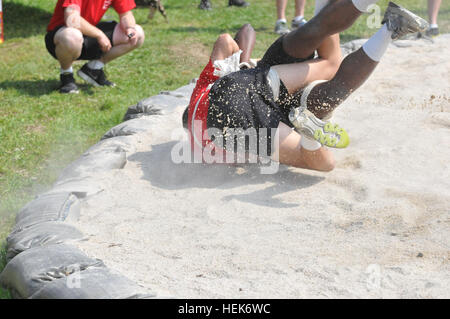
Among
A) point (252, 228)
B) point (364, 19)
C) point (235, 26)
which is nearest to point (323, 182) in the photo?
point (252, 228)

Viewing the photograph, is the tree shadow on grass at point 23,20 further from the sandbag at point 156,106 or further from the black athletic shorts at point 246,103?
the black athletic shorts at point 246,103

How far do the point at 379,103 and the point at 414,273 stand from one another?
2282mm

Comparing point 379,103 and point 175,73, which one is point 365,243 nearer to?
point 379,103

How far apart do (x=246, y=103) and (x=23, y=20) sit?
5043 mm

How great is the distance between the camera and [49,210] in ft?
8.89

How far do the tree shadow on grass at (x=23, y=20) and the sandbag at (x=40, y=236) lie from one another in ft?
14.8

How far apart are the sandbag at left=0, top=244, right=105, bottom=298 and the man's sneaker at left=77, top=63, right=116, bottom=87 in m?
2.93

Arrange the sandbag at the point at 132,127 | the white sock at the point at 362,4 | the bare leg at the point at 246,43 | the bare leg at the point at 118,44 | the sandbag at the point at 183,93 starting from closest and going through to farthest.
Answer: the white sock at the point at 362,4 → the bare leg at the point at 246,43 → the sandbag at the point at 132,127 → the sandbag at the point at 183,93 → the bare leg at the point at 118,44

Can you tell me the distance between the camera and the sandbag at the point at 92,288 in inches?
79.5

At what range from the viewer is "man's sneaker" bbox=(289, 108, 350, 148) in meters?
2.87

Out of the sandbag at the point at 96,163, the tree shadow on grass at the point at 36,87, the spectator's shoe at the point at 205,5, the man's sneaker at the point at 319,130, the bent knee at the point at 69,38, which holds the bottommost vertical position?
the tree shadow on grass at the point at 36,87

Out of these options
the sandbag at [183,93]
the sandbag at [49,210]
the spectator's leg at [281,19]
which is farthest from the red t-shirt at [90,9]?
the sandbag at [49,210]

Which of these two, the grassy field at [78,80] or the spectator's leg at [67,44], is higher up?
the spectator's leg at [67,44]

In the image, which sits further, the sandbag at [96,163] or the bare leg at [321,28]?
the sandbag at [96,163]
